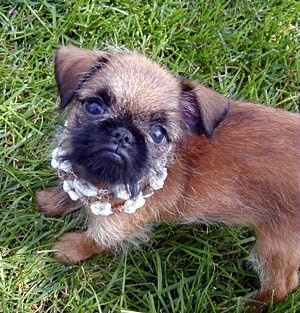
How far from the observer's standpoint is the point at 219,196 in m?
2.76

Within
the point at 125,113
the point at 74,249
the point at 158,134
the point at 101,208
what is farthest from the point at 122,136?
the point at 74,249

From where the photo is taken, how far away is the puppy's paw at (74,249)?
3.10m

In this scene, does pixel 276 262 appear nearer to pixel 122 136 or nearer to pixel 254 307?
pixel 254 307

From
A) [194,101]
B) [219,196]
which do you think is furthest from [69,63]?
[219,196]

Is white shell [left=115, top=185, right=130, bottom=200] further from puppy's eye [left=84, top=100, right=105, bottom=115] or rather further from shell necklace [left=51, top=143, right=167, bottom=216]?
puppy's eye [left=84, top=100, right=105, bottom=115]

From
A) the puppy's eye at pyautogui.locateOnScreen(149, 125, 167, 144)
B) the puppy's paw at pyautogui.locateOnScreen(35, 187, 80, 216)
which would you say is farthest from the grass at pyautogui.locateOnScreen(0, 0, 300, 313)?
the puppy's eye at pyautogui.locateOnScreen(149, 125, 167, 144)

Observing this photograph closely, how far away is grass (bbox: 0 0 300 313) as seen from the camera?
121 inches

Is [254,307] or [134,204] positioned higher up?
[134,204]

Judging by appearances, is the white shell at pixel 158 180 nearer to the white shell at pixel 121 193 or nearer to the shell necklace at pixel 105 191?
the shell necklace at pixel 105 191

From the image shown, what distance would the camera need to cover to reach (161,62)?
357 cm

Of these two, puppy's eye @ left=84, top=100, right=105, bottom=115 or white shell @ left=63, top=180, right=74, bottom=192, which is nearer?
puppy's eye @ left=84, top=100, right=105, bottom=115

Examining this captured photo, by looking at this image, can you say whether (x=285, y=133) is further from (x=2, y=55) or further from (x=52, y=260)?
(x=2, y=55)

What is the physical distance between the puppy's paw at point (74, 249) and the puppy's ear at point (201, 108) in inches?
31.4

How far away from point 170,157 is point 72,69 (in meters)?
0.52
